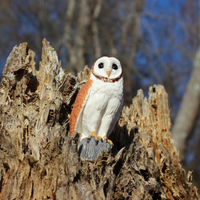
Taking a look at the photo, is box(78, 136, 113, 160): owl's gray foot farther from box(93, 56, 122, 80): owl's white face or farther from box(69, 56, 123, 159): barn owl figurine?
box(93, 56, 122, 80): owl's white face

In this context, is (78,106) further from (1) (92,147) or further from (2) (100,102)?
(1) (92,147)

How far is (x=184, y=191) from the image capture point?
280cm

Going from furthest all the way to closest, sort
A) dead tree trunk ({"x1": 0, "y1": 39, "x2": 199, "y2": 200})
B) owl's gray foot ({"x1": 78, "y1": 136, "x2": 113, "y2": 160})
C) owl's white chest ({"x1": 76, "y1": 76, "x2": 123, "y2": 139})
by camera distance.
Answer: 1. owl's white chest ({"x1": 76, "y1": 76, "x2": 123, "y2": 139})
2. owl's gray foot ({"x1": 78, "y1": 136, "x2": 113, "y2": 160})
3. dead tree trunk ({"x1": 0, "y1": 39, "x2": 199, "y2": 200})

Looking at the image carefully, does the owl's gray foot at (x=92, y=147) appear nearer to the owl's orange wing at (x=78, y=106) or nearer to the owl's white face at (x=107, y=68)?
the owl's orange wing at (x=78, y=106)

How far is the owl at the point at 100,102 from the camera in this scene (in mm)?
2529

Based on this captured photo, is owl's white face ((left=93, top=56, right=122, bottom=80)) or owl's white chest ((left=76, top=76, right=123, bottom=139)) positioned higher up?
owl's white face ((left=93, top=56, right=122, bottom=80))

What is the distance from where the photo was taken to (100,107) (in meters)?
2.53

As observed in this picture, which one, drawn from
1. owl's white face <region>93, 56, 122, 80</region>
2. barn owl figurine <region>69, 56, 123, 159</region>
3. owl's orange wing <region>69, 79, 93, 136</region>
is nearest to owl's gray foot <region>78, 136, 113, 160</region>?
barn owl figurine <region>69, 56, 123, 159</region>

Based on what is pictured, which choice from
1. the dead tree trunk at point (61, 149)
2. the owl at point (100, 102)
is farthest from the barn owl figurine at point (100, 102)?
the dead tree trunk at point (61, 149)

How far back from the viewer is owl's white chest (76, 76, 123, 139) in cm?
252

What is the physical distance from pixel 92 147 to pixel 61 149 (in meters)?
0.33

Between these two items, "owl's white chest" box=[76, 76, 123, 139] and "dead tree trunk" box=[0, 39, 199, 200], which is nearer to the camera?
"dead tree trunk" box=[0, 39, 199, 200]

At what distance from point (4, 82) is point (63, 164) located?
4.19ft

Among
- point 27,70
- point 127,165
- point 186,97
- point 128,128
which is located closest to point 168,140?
point 128,128
